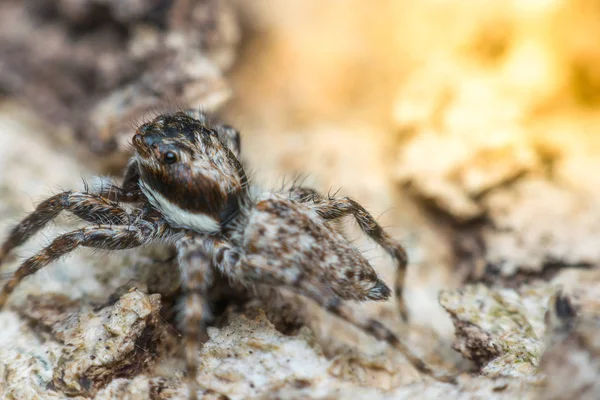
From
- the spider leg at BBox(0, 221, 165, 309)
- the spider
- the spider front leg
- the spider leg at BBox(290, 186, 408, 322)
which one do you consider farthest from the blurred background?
the spider leg at BBox(0, 221, 165, 309)

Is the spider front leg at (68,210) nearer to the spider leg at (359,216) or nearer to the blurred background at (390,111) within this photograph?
the blurred background at (390,111)

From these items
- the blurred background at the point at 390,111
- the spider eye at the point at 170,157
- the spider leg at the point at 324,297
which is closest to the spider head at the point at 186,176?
the spider eye at the point at 170,157

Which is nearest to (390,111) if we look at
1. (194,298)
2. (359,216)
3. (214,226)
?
(359,216)

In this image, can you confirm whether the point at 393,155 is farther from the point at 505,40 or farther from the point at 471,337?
the point at 471,337

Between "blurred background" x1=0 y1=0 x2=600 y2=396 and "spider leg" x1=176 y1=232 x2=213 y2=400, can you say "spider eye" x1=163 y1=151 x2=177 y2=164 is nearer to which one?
"spider leg" x1=176 y1=232 x2=213 y2=400

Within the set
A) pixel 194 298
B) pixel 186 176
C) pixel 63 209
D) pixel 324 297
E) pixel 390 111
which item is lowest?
pixel 194 298

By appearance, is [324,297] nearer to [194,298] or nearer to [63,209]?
[194,298]

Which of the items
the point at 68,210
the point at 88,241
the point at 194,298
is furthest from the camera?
the point at 68,210

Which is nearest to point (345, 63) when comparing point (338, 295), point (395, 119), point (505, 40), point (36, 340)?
point (395, 119)
